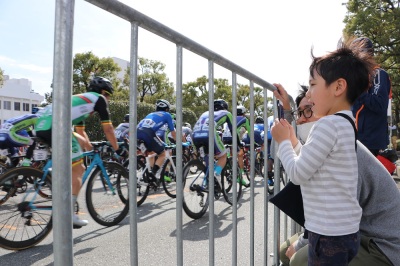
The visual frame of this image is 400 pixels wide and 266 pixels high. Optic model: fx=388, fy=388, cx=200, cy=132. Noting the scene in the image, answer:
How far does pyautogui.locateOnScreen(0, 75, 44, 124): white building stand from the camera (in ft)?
173

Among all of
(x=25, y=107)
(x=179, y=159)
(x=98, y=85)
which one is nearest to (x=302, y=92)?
(x=179, y=159)

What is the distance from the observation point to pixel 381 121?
304 centimetres

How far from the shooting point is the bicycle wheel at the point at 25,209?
3.86m

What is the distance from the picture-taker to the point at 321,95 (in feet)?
5.59

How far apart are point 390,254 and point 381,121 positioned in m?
1.65

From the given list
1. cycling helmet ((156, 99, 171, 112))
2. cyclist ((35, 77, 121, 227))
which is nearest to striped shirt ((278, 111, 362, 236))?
cyclist ((35, 77, 121, 227))

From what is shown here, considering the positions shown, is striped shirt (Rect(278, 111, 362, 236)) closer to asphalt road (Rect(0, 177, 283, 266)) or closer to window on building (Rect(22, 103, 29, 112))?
asphalt road (Rect(0, 177, 283, 266))

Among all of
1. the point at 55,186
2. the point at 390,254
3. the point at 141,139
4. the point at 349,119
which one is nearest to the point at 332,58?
the point at 349,119

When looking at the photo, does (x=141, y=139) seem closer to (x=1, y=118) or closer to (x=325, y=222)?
(x=325, y=222)

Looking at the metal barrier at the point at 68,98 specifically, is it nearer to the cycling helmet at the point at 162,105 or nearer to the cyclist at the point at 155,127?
the cyclist at the point at 155,127

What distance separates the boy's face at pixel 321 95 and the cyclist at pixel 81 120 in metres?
2.34

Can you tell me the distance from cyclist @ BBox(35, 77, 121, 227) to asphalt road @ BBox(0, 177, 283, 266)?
14.1 inches

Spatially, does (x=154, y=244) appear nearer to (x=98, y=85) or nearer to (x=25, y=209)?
(x=25, y=209)

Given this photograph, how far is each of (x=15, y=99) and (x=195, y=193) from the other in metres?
56.2
